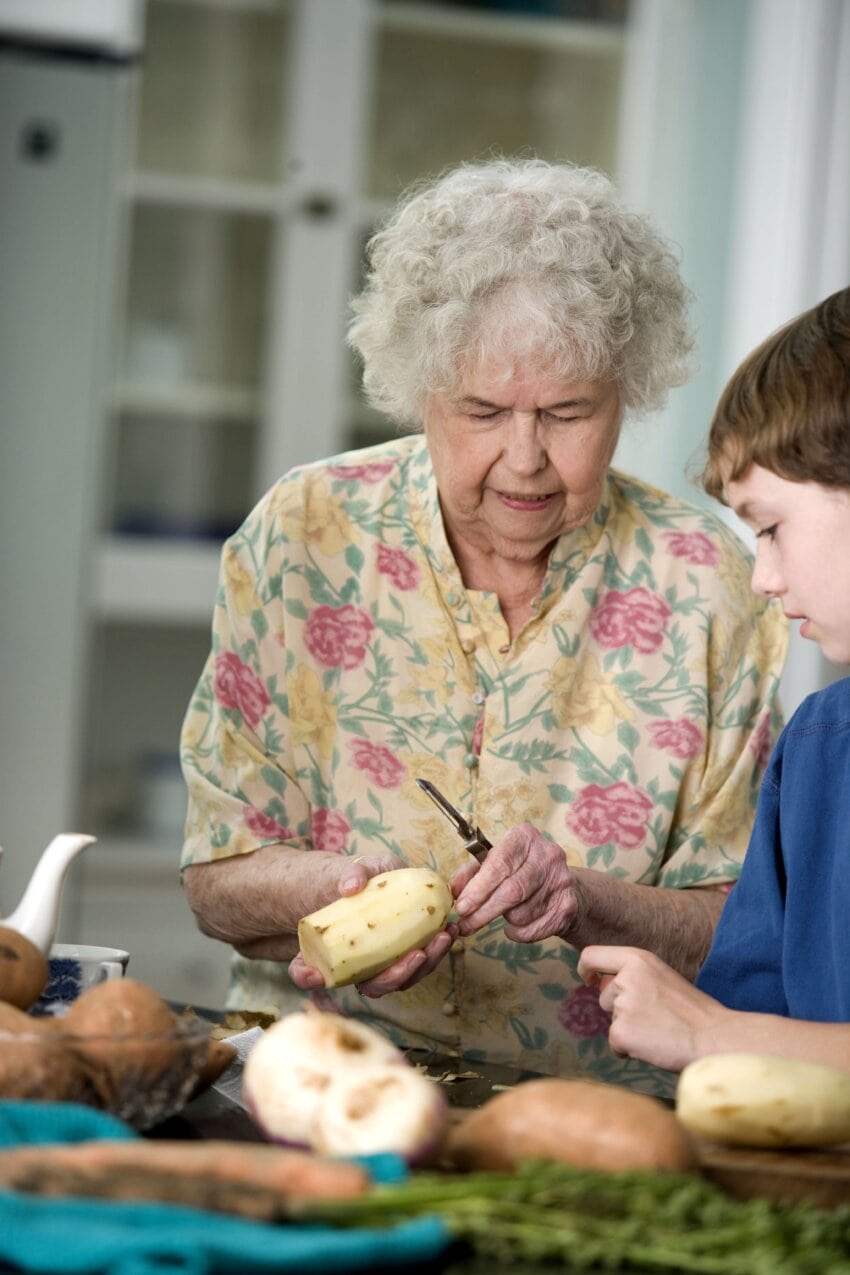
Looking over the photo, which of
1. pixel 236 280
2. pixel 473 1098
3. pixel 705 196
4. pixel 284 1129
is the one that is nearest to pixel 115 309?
pixel 236 280

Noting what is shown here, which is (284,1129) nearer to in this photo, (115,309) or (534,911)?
(534,911)

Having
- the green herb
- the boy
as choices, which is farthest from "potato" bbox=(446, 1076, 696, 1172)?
the boy

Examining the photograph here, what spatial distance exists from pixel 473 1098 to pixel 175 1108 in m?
0.32

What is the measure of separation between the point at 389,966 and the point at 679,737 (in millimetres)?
550

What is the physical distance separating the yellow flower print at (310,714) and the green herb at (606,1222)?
1096mm

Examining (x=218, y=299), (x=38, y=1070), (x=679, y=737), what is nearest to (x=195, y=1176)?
(x=38, y=1070)

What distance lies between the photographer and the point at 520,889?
1.54m

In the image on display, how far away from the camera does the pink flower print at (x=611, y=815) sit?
187 centimetres

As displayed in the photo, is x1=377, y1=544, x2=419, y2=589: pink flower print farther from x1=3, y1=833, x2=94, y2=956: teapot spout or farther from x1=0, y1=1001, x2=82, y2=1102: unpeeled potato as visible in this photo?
x1=0, y1=1001, x2=82, y2=1102: unpeeled potato

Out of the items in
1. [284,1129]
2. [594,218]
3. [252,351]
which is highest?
[594,218]

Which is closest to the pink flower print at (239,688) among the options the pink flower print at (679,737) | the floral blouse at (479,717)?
the floral blouse at (479,717)

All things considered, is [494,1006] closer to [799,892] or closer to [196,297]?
[799,892]

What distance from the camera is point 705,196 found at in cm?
380

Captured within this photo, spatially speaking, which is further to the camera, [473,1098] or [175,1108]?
[473,1098]
